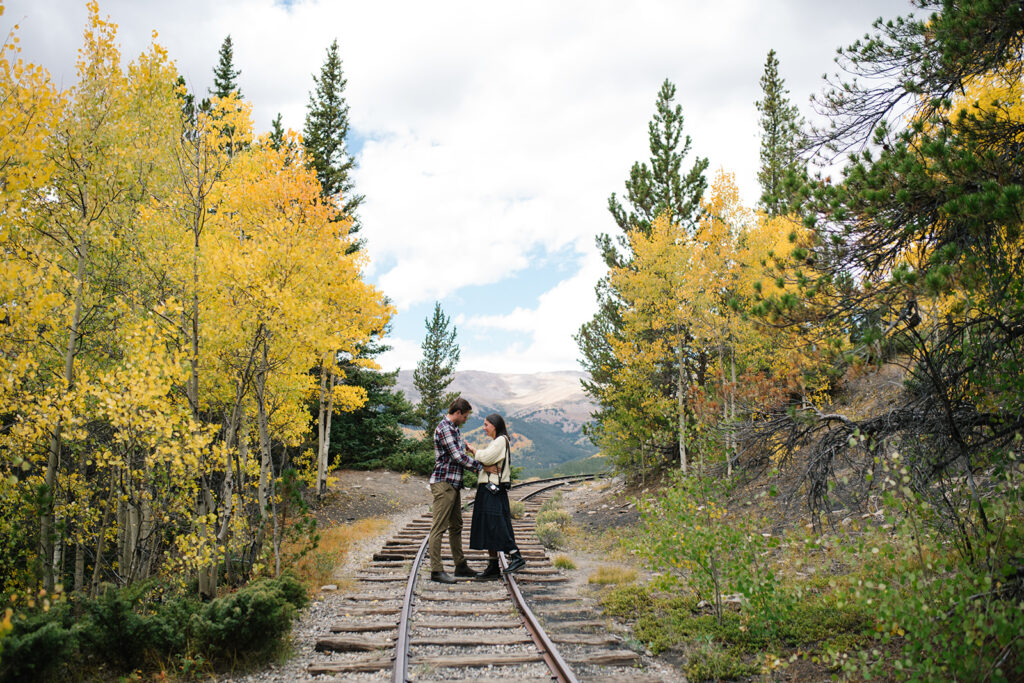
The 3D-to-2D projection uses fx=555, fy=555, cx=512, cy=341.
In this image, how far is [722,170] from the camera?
16391mm

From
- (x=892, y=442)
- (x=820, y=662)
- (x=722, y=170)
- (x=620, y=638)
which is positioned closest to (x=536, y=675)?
(x=620, y=638)

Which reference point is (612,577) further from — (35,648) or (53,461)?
(53,461)

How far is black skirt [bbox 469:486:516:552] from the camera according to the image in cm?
775

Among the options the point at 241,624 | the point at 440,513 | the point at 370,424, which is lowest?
the point at 241,624

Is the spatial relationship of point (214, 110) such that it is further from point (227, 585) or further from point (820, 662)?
point (820, 662)

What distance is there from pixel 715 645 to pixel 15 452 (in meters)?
7.68

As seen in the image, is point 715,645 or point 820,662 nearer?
point 820,662

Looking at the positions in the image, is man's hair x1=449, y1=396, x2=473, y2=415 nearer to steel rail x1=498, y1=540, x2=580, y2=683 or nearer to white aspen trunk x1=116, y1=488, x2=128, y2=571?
steel rail x1=498, y1=540, x2=580, y2=683

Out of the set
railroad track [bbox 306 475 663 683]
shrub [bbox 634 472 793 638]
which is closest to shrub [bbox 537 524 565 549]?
railroad track [bbox 306 475 663 683]

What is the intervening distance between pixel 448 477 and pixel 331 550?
4123 mm

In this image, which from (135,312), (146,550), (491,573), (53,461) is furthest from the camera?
(491,573)

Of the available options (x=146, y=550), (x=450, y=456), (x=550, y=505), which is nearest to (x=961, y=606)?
(x=450, y=456)

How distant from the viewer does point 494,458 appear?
766cm

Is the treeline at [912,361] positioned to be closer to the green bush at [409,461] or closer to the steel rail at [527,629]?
the steel rail at [527,629]
